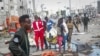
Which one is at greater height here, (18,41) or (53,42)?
(18,41)

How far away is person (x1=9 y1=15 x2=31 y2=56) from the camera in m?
5.68

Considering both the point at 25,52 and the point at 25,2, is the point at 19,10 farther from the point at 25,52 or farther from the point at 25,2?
the point at 25,52

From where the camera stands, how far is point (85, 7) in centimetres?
12456

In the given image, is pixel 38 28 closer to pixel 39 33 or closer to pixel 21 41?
pixel 39 33

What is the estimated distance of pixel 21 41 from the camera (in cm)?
590

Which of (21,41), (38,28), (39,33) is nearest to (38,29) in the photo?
(38,28)

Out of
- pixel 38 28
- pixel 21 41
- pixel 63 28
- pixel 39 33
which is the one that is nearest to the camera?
pixel 21 41

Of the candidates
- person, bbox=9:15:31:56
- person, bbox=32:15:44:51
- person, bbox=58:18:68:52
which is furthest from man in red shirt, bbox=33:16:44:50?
person, bbox=9:15:31:56

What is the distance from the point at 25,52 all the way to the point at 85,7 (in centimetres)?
11946

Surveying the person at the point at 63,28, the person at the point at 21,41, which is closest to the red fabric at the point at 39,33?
the person at the point at 63,28

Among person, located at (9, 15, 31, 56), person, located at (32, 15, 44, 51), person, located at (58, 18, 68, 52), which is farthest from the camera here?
person, located at (32, 15, 44, 51)

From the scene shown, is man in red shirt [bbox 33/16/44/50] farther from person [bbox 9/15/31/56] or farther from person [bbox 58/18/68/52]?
person [bbox 9/15/31/56]

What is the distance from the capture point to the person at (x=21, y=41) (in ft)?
18.6

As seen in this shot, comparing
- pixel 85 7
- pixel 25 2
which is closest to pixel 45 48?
pixel 25 2
